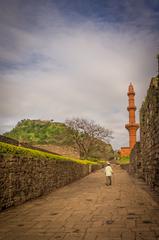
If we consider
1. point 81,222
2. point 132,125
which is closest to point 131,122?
point 132,125

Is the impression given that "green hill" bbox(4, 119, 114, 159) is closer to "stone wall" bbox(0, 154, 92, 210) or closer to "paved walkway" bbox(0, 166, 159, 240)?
"stone wall" bbox(0, 154, 92, 210)

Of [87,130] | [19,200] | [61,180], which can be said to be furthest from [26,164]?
[87,130]

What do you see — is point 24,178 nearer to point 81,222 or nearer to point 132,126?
point 81,222

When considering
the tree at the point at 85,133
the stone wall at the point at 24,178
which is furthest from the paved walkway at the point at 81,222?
the tree at the point at 85,133

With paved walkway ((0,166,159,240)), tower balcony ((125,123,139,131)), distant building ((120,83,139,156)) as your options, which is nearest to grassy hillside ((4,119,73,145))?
tower balcony ((125,123,139,131))

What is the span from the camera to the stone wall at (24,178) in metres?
7.78

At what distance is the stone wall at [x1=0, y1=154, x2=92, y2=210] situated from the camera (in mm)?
7776

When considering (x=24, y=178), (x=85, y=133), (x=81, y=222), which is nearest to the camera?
(x=81, y=222)

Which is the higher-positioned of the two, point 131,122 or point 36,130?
point 131,122

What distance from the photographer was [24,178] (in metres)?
9.38

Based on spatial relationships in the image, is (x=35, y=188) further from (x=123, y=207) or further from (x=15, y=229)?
(x=15, y=229)

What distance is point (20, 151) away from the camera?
923 centimetres

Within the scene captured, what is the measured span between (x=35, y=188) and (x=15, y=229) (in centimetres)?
509

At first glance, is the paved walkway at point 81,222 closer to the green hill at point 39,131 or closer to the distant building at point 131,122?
the green hill at point 39,131
